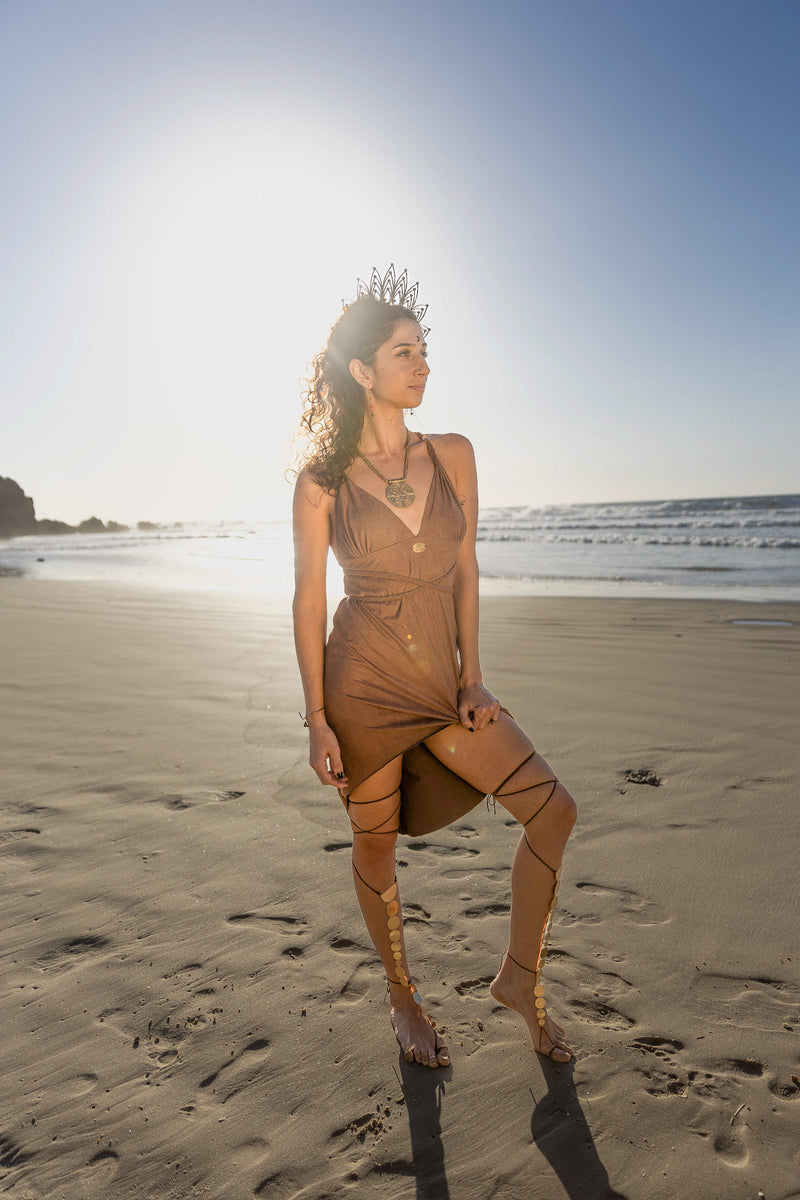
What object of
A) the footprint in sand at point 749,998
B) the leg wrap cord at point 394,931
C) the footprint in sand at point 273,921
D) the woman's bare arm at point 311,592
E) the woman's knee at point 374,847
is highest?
the woman's bare arm at point 311,592

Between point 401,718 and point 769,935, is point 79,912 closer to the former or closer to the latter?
point 401,718

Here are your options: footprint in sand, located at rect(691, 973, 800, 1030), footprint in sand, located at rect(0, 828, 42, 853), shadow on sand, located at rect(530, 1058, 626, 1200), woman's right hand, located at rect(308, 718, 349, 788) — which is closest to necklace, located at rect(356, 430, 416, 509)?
woman's right hand, located at rect(308, 718, 349, 788)

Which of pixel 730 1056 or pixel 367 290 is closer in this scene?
pixel 730 1056

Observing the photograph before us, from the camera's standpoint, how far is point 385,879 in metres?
2.22

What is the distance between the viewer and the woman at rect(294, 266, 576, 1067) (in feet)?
6.83

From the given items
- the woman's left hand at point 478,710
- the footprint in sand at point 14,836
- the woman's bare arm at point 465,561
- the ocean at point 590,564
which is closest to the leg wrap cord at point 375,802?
the woman's left hand at point 478,710

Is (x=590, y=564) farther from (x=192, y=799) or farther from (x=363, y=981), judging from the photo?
(x=363, y=981)

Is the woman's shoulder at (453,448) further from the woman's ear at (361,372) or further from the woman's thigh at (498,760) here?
the woman's thigh at (498,760)

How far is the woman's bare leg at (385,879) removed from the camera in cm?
217

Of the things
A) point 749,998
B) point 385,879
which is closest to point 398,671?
point 385,879

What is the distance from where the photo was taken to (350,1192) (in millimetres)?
1676

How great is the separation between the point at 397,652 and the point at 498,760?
17.8 inches

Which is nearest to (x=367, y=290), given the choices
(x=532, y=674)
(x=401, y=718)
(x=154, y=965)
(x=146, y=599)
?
(x=401, y=718)

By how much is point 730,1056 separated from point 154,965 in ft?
6.28
